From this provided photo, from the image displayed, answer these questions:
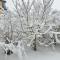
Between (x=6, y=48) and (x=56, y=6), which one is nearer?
(x=6, y=48)

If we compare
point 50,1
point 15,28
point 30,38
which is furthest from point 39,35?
point 50,1

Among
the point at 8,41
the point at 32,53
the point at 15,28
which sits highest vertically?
the point at 15,28

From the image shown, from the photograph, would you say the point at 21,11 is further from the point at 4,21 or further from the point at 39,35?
the point at 39,35

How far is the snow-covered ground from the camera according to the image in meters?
2.64

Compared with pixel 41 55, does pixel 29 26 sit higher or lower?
higher

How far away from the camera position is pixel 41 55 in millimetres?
2723

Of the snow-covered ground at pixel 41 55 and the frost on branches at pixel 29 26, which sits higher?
the frost on branches at pixel 29 26

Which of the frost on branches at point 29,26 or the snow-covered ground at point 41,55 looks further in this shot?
the frost on branches at point 29,26

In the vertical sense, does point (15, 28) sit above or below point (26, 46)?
above

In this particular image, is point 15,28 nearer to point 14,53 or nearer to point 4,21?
point 4,21

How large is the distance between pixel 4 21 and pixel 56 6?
96 centimetres

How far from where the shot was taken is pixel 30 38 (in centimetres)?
279

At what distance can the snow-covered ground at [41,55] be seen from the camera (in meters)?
2.64

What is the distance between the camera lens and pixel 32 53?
2.76 m
